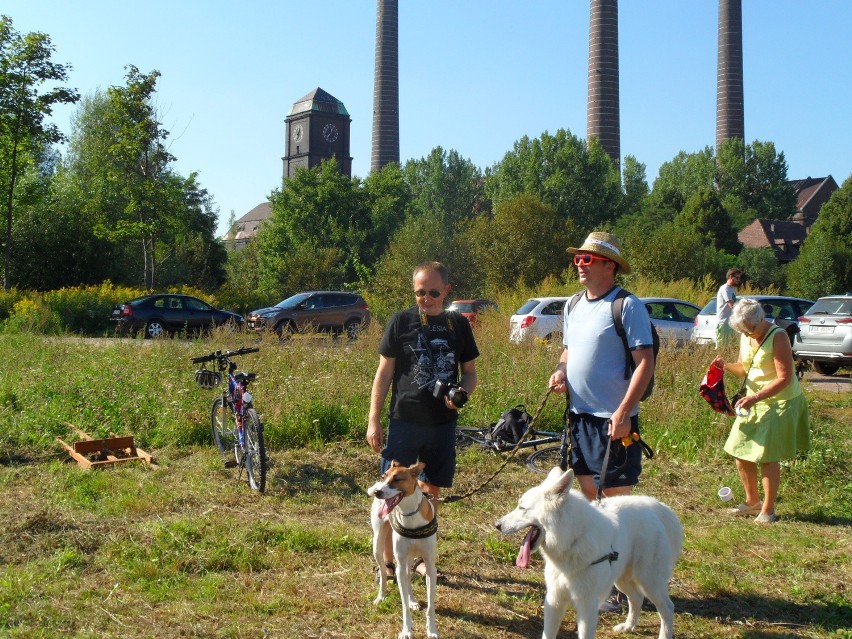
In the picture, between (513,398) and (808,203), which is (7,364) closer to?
(513,398)

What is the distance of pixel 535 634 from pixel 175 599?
6.47 feet

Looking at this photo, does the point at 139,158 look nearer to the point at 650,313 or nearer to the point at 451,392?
the point at 650,313

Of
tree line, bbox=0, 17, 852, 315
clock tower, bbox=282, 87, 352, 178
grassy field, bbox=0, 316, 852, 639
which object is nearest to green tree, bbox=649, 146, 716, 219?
tree line, bbox=0, 17, 852, 315

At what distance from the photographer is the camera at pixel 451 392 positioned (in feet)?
14.5

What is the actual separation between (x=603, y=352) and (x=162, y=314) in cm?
2252

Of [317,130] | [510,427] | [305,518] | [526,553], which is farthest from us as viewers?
[317,130]

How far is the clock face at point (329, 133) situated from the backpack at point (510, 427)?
108673mm

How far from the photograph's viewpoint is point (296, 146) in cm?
11594

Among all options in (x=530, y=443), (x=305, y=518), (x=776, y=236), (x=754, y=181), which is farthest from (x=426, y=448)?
(x=754, y=181)

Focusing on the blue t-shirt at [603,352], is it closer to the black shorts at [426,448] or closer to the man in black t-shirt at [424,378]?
the man in black t-shirt at [424,378]

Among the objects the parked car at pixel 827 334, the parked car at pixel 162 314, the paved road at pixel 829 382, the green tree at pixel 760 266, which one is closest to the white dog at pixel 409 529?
the paved road at pixel 829 382

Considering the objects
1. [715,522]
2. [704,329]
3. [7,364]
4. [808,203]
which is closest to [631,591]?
[715,522]

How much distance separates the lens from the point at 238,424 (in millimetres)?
7609

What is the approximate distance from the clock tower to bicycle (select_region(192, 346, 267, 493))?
345 ft
